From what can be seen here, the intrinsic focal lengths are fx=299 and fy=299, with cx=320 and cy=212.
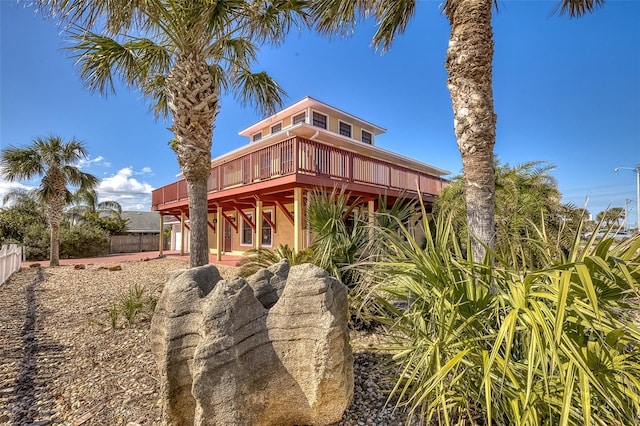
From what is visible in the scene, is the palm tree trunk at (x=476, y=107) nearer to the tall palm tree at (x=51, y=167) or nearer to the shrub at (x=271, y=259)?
the shrub at (x=271, y=259)

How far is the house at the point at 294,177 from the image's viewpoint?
377 inches

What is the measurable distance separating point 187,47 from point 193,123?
1582mm

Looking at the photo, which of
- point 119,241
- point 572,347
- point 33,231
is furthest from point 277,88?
point 119,241

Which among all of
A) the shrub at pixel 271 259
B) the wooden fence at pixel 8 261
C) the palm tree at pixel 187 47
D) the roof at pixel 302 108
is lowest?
the wooden fence at pixel 8 261

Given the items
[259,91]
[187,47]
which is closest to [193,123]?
[187,47]

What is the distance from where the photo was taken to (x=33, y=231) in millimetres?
20750

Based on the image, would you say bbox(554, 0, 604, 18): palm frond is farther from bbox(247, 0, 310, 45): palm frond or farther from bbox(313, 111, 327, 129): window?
bbox(313, 111, 327, 129): window

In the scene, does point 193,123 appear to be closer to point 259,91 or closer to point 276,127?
point 259,91

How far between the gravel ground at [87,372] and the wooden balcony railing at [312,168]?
18.8 ft

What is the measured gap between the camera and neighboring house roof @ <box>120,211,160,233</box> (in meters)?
38.5

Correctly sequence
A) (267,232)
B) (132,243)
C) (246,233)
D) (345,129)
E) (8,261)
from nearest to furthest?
1. (8,261)
2. (267,232)
3. (246,233)
4. (345,129)
5. (132,243)

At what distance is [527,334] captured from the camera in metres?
1.88

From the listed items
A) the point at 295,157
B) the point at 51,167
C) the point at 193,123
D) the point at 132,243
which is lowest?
the point at 132,243

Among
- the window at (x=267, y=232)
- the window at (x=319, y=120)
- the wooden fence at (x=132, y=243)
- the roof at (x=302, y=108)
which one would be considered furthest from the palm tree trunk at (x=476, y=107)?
the wooden fence at (x=132, y=243)
